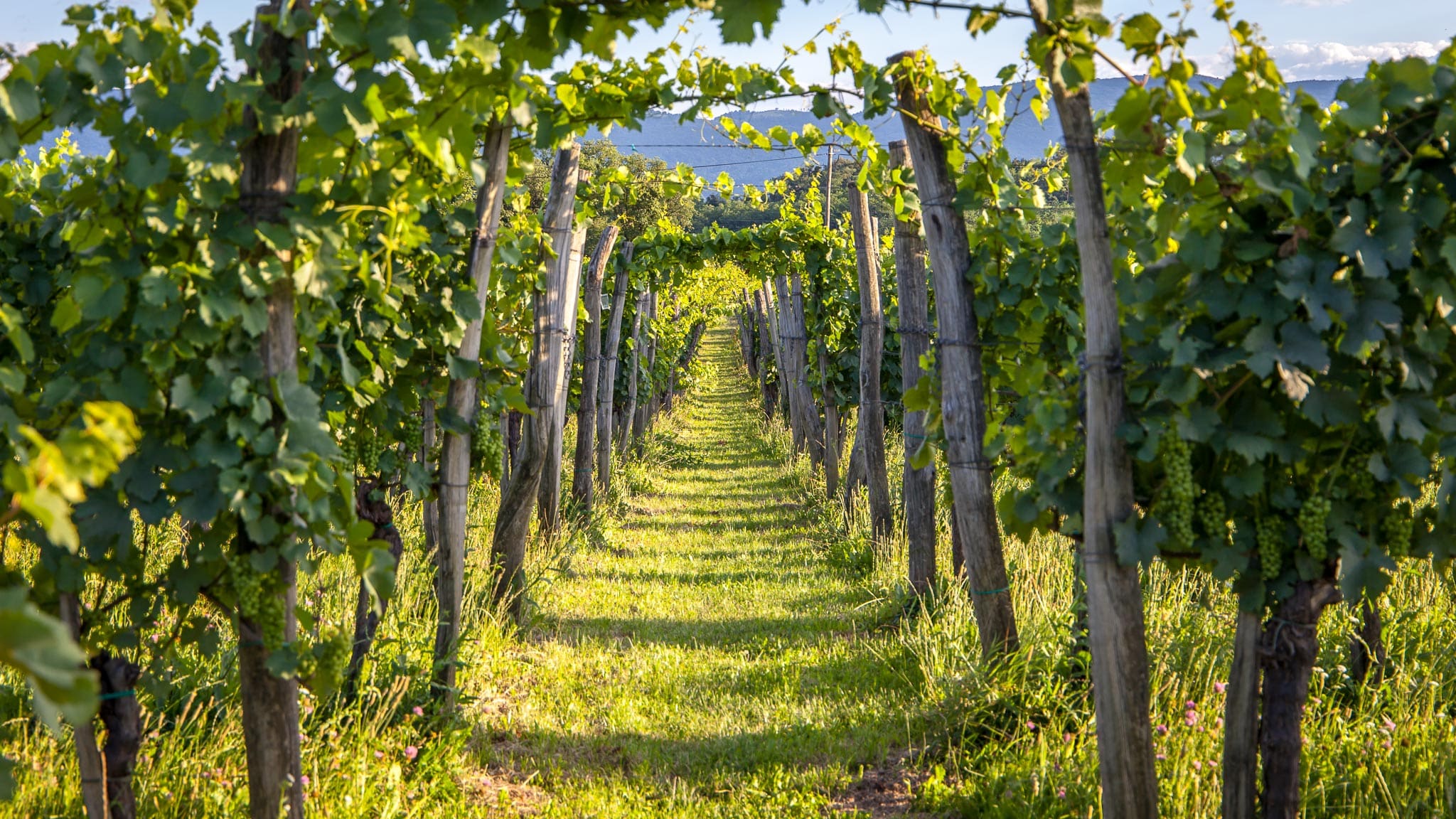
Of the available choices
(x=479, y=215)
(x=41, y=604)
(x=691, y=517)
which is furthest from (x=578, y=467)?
(x=41, y=604)

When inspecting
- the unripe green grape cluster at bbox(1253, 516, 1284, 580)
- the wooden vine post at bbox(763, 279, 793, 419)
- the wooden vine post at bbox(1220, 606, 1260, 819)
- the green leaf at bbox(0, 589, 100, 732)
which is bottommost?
the wooden vine post at bbox(1220, 606, 1260, 819)

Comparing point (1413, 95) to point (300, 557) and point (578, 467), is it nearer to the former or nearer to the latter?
point (300, 557)

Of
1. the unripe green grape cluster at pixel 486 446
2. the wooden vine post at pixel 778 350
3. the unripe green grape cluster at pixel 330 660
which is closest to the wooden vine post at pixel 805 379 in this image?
the wooden vine post at pixel 778 350

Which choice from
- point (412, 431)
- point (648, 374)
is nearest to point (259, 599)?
point (412, 431)

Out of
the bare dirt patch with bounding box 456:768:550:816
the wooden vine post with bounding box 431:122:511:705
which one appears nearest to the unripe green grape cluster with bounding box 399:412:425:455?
the wooden vine post with bounding box 431:122:511:705

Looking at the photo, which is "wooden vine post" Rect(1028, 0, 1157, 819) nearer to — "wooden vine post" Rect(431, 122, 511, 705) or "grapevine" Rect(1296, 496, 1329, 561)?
"grapevine" Rect(1296, 496, 1329, 561)

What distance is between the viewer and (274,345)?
233 cm

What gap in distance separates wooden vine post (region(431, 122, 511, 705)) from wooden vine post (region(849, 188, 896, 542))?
3595mm

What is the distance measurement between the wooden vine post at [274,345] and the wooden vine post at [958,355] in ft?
8.11

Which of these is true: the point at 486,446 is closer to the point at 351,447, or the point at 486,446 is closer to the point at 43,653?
the point at 351,447

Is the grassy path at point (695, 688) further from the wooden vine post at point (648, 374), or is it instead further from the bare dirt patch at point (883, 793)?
the wooden vine post at point (648, 374)

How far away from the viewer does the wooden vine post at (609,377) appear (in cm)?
1013

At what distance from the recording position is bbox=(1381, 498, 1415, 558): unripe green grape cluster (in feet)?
7.81

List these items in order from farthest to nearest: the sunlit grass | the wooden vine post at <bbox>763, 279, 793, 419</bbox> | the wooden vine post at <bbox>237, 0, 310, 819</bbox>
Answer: the wooden vine post at <bbox>763, 279, 793, 419</bbox>, the sunlit grass, the wooden vine post at <bbox>237, 0, 310, 819</bbox>
